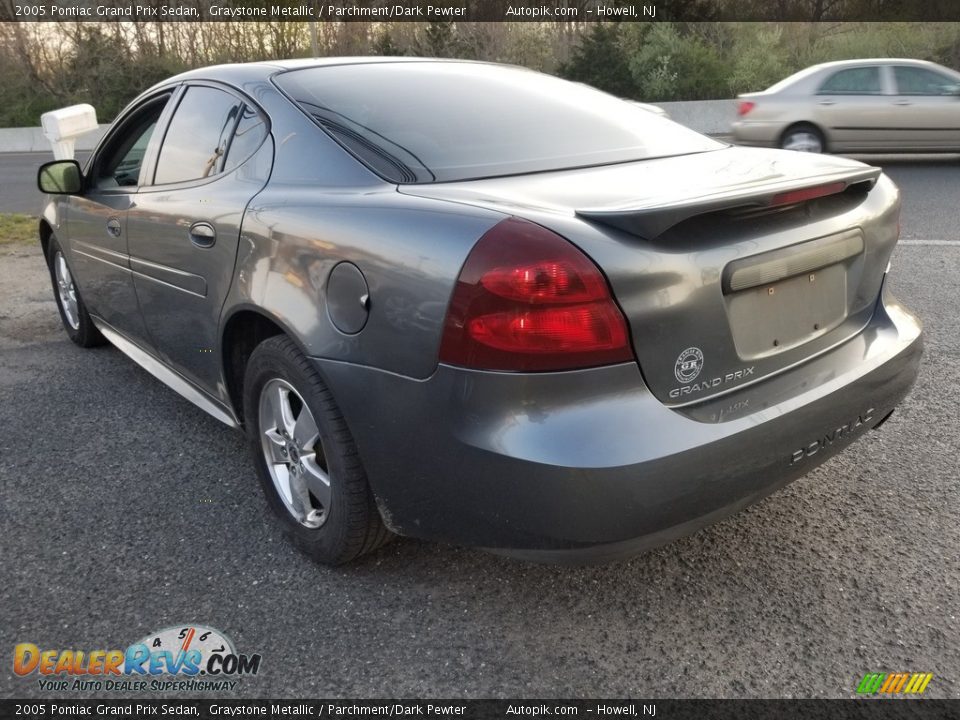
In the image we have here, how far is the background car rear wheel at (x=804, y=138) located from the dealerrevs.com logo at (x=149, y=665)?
1045 centimetres

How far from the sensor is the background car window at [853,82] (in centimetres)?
1080

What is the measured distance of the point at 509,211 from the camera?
2012 millimetres

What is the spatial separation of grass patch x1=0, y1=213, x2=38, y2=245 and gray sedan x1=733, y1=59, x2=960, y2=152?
890 centimetres

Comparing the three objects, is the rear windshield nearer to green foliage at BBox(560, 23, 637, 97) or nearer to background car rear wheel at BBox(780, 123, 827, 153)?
background car rear wheel at BBox(780, 123, 827, 153)

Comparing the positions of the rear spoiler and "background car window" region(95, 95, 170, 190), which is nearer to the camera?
the rear spoiler

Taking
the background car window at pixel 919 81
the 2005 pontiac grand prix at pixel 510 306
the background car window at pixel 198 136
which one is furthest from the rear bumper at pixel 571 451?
the background car window at pixel 919 81

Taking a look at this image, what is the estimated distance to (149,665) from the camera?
221 cm

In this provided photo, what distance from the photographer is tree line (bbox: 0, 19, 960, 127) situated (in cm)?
2078

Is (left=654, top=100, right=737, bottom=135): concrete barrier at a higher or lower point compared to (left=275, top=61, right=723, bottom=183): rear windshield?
lower

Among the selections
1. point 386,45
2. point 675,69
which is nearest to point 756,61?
point 675,69

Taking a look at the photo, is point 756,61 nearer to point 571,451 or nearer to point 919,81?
point 919,81

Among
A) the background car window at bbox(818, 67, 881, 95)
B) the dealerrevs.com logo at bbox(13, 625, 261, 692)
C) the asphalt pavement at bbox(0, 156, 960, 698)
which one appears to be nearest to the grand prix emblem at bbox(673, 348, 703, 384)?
the asphalt pavement at bbox(0, 156, 960, 698)

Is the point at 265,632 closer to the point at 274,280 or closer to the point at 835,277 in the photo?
the point at 274,280

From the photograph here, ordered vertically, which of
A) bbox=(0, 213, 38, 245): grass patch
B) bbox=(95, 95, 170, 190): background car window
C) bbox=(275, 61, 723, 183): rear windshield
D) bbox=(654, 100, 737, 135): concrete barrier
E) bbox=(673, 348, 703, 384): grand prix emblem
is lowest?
bbox=(0, 213, 38, 245): grass patch
